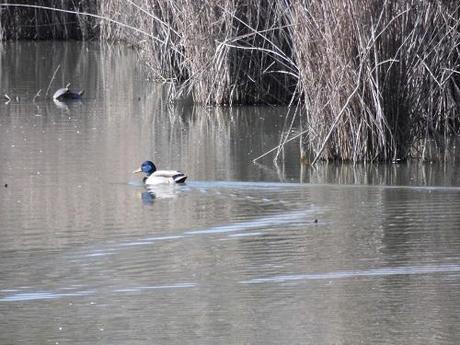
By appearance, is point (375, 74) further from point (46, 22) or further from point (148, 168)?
point (46, 22)

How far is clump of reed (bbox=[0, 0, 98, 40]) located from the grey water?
1047 cm

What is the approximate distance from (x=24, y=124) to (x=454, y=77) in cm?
438

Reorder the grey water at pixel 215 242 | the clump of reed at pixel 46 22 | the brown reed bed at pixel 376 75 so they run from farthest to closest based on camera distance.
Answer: the clump of reed at pixel 46 22, the brown reed bed at pixel 376 75, the grey water at pixel 215 242

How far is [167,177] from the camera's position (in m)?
9.78

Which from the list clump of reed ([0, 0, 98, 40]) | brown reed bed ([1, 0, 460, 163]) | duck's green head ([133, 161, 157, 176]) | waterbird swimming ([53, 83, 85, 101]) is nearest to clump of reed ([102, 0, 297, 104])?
waterbird swimming ([53, 83, 85, 101])

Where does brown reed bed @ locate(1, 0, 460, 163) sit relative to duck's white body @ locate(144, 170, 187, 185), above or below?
above

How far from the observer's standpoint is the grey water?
5.87 metres

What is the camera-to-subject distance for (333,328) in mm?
5766

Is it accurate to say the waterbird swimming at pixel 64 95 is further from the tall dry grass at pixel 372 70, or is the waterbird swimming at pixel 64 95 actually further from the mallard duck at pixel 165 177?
the mallard duck at pixel 165 177

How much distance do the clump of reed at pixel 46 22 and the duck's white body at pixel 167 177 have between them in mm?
14029

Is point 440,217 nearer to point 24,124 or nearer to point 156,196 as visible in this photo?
point 156,196

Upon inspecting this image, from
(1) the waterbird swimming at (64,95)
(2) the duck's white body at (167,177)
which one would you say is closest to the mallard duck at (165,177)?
(2) the duck's white body at (167,177)

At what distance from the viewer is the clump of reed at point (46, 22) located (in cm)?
2364

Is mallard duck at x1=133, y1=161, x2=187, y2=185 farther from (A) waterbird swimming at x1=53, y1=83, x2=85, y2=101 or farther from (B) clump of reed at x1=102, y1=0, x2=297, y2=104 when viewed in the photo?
(A) waterbird swimming at x1=53, y1=83, x2=85, y2=101
